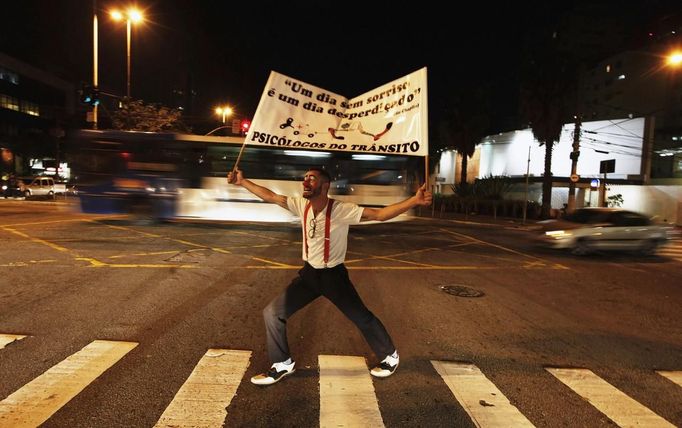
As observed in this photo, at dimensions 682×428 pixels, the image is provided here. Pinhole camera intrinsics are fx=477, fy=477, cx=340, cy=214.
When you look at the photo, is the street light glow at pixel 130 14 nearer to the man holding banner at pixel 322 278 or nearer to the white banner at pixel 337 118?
the white banner at pixel 337 118

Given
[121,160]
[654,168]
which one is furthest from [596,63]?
[121,160]

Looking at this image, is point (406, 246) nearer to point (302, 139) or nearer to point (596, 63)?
point (302, 139)

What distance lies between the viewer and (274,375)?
4.18 m

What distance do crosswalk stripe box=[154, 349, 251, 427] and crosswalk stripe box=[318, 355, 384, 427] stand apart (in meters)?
0.77

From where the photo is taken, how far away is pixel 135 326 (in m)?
5.71

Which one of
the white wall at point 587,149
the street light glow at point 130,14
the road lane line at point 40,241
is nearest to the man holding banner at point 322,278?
the road lane line at point 40,241

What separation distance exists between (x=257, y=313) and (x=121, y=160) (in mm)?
11861

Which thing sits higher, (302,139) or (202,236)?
(302,139)

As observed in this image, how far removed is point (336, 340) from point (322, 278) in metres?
1.54

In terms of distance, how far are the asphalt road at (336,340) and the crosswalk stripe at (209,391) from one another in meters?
0.02

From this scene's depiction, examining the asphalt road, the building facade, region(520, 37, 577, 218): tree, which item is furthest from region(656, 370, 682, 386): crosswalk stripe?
the building facade

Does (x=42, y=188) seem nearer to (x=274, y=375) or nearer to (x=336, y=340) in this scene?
(x=336, y=340)

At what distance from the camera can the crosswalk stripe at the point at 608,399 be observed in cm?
375

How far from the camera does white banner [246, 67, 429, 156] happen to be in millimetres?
5395
